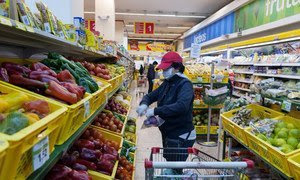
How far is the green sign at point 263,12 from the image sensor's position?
720 centimetres

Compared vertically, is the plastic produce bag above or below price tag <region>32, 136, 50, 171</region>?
below

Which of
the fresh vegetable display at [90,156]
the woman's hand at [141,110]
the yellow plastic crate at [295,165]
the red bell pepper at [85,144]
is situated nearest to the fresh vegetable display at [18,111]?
the fresh vegetable display at [90,156]

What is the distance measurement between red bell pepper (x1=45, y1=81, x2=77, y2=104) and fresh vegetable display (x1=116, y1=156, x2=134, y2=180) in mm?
1751

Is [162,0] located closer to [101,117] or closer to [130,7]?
[130,7]

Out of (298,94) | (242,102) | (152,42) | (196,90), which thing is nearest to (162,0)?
(196,90)

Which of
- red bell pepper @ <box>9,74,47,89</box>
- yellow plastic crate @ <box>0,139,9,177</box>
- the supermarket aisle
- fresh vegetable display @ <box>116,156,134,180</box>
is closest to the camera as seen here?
yellow plastic crate @ <box>0,139,9,177</box>

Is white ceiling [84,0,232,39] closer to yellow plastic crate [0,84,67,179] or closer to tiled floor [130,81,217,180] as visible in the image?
tiled floor [130,81,217,180]

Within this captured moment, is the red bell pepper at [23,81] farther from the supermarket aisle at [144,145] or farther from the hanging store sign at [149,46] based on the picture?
the hanging store sign at [149,46]

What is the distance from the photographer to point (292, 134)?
261 centimetres

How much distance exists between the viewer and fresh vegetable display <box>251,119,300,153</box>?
248cm

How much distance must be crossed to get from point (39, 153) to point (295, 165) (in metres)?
1.72

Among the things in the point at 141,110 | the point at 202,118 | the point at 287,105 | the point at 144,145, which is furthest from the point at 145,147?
the point at 287,105

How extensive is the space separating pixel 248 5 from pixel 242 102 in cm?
735

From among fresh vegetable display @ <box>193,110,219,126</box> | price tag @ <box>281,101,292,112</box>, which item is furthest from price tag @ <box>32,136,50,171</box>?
fresh vegetable display @ <box>193,110,219,126</box>
